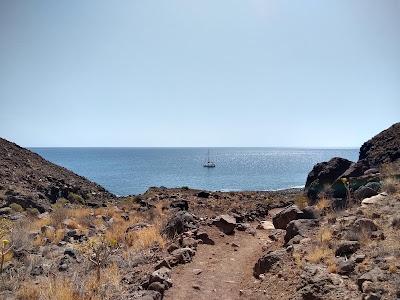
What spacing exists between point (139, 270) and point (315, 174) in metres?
17.0

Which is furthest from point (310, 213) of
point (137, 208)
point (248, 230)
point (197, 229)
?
point (137, 208)

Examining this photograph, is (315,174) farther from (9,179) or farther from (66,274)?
(9,179)

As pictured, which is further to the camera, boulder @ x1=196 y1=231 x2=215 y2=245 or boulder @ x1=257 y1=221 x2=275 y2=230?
boulder @ x1=257 y1=221 x2=275 y2=230

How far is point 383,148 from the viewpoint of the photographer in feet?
78.6

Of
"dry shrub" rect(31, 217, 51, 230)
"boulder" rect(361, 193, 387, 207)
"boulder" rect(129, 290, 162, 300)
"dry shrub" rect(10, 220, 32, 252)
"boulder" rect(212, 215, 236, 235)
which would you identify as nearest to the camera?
"boulder" rect(129, 290, 162, 300)

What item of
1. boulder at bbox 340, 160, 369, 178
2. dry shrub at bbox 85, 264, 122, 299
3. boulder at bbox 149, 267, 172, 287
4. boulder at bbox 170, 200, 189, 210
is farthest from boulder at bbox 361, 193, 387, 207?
boulder at bbox 170, 200, 189, 210

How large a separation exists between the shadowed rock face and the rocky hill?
19.1 meters

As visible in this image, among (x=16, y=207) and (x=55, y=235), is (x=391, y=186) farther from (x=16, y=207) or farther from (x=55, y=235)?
(x=16, y=207)

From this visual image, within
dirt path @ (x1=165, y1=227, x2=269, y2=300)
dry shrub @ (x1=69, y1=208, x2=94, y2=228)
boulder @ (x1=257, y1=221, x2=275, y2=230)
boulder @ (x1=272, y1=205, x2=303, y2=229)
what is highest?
boulder @ (x1=272, y1=205, x2=303, y2=229)

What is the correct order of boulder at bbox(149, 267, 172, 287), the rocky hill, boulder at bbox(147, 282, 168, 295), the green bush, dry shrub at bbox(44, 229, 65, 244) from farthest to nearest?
the rocky hill, the green bush, dry shrub at bbox(44, 229, 65, 244), boulder at bbox(149, 267, 172, 287), boulder at bbox(147, 282, 168, 295)

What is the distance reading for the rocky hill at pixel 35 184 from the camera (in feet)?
70.5

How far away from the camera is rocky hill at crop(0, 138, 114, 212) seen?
2150cm

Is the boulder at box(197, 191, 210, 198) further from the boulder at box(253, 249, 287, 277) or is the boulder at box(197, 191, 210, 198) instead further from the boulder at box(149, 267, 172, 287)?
the boulder at box(149, 267, 172, 287)

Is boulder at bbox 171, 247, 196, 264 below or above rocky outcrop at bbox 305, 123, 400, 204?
below
